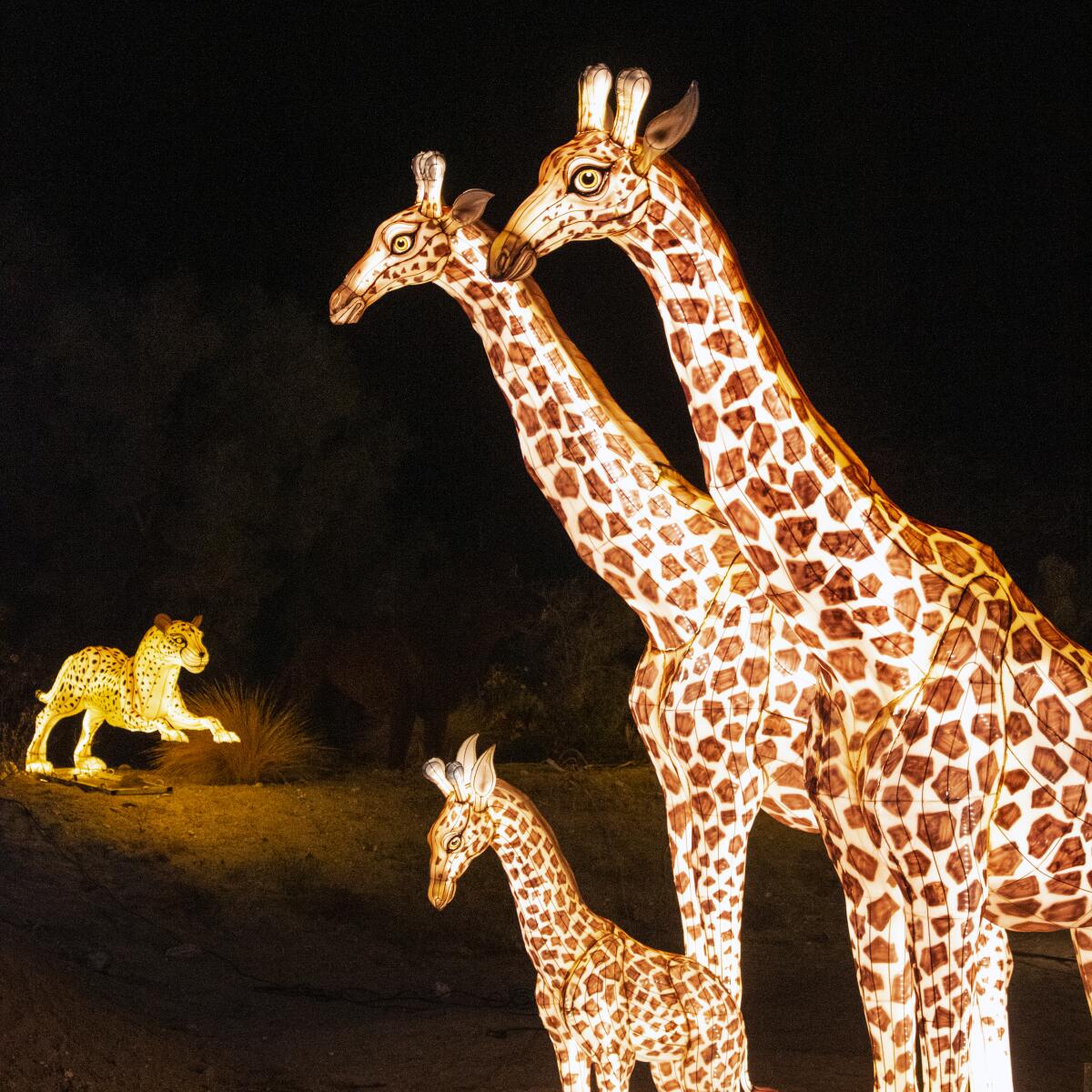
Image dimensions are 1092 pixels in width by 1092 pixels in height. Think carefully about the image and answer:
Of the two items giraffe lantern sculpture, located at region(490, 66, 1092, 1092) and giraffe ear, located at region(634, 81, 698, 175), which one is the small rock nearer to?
giraffe lantern sculpture, located at region(490, 66, 1092, 1092)

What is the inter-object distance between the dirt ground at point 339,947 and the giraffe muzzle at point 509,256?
11.6 feet

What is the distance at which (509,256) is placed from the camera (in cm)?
351

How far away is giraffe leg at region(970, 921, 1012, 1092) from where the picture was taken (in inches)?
153

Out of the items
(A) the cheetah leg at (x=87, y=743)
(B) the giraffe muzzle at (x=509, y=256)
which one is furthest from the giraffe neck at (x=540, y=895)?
(A) the cheetah leg at (x=87, y=743)

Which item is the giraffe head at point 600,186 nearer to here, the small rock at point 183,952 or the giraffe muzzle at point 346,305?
the giraffe muzzle at point 346,305

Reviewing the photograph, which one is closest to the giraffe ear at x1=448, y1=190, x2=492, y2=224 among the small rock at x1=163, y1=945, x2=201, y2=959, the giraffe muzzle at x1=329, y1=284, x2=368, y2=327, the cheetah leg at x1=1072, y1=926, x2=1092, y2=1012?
the giraffe muzzle at x1=329, y1=284, x2=368, y2=327

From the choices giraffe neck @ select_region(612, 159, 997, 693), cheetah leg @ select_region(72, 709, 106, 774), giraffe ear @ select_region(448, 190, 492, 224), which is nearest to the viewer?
giraffe neck @ select_region(612, 159, 997, 693)

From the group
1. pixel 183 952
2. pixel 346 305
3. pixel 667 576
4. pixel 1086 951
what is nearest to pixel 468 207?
pixel 346 305

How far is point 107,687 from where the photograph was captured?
32.3 ft

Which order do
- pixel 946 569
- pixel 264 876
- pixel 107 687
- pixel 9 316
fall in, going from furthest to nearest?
pixel 9 316, pixel 107 687, pixel 264 876, pixel 946 569

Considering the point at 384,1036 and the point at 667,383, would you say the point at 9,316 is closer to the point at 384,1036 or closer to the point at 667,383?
the point at 667,383

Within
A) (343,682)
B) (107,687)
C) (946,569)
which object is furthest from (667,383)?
(946,569)

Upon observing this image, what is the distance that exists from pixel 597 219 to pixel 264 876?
20.1 ft

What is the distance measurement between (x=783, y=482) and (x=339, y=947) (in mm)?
5603
